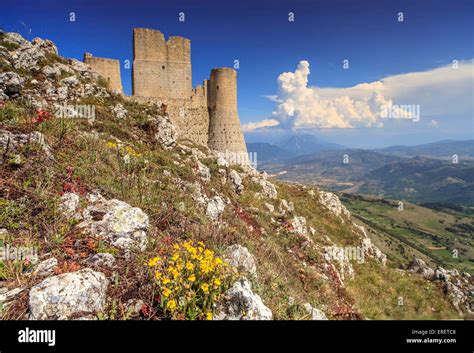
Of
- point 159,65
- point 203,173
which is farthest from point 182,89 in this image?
point 203,173

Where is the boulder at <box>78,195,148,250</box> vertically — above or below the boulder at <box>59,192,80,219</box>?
below

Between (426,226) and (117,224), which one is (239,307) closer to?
(117,224)

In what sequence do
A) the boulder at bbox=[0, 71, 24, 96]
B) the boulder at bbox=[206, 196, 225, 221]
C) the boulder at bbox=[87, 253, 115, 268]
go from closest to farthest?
the boulder at bbox=[87, 253, 115, 268] → the boulder at bbox=[206, 196, 225, 221] → the boulder at bbox=[0, 71, 24, 96]

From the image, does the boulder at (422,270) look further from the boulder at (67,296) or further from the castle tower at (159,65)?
the castle tower at (159,65)

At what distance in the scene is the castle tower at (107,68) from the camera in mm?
23672

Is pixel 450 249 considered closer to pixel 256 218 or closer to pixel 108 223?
pixel 256 218

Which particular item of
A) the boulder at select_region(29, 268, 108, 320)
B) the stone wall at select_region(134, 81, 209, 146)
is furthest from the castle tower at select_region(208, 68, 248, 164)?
the boulder at select_region(29, 268, 108, 320)

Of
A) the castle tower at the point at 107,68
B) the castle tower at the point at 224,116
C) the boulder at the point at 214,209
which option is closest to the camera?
the boulder at the point at 214,209

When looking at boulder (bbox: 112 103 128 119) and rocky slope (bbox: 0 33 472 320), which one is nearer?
rocky slope (bbox: 0 33 472 320)

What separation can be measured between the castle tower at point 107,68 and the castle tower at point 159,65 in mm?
1658

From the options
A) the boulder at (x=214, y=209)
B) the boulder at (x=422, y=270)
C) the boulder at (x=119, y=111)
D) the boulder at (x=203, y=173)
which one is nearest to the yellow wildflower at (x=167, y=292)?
the boulder at (x=214, y=209)

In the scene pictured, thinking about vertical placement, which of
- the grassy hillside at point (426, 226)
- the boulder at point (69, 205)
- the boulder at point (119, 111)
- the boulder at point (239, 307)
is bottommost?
the grassy hillside at point (426, 226)

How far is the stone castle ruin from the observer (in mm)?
25672

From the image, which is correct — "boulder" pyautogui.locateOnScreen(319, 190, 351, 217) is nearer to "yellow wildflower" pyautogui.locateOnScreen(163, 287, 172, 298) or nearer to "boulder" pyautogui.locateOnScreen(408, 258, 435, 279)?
"boulder" pyautogui.locateOnScreen(408, 258, 435, 279)
